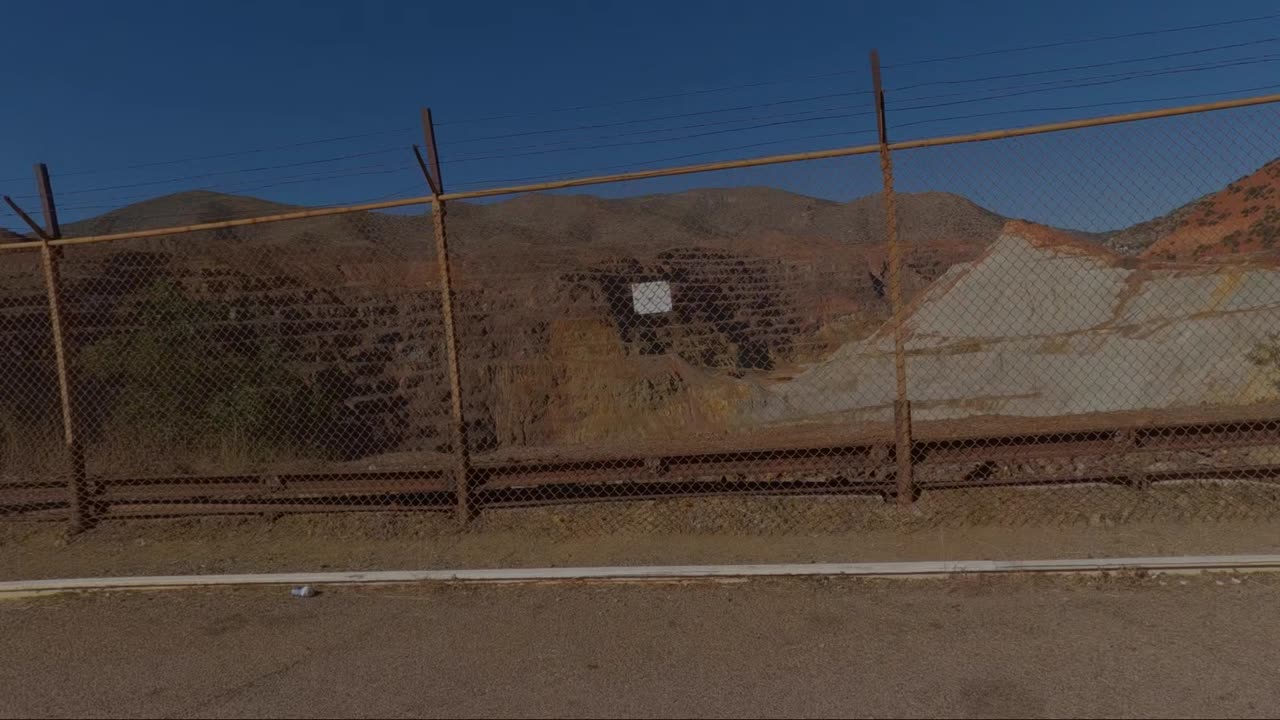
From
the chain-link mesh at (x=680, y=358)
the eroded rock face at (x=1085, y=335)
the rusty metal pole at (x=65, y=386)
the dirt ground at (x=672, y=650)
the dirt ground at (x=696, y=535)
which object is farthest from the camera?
the eroded rock face at (x=1085, y=335)

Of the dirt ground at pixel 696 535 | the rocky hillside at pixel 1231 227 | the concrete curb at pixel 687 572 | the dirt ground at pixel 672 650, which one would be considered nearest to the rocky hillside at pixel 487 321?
the dirt ground at pixel 696 535

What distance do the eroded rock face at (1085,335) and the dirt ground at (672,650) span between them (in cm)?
532

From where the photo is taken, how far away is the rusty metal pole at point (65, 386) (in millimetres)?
6445

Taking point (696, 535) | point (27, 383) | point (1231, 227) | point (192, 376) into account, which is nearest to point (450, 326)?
point (696, 535)

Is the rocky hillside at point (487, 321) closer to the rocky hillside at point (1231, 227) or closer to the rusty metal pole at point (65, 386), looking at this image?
the rusty metal pole at point (65, 386)

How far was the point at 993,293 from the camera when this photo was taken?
1067 centimetres

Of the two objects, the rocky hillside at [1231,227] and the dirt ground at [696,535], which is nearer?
the dirt ground at [696,535]

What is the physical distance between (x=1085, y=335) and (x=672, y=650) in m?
9.33

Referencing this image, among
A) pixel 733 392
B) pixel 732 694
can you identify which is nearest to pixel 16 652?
pixel 732 694

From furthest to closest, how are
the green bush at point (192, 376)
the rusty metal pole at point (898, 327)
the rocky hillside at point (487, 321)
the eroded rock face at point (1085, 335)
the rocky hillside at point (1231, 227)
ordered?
the eroded rock face at point (1085, 335) < the rocky hillside at point (1231, 227) < the green bush at point (192, 376) < the rocky hillside at point (487, 321) < the rusty metal pole at point (898, 327)

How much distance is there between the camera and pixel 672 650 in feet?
13.3

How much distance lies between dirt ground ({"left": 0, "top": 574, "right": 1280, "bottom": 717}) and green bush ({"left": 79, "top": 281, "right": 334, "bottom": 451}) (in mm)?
3750

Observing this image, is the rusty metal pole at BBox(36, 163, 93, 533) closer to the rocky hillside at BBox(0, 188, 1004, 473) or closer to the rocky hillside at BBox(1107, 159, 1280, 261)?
the rocky hillside at BBox(0, 188, 1004, 473)

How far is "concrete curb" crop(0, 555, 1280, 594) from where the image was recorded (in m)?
4.64
